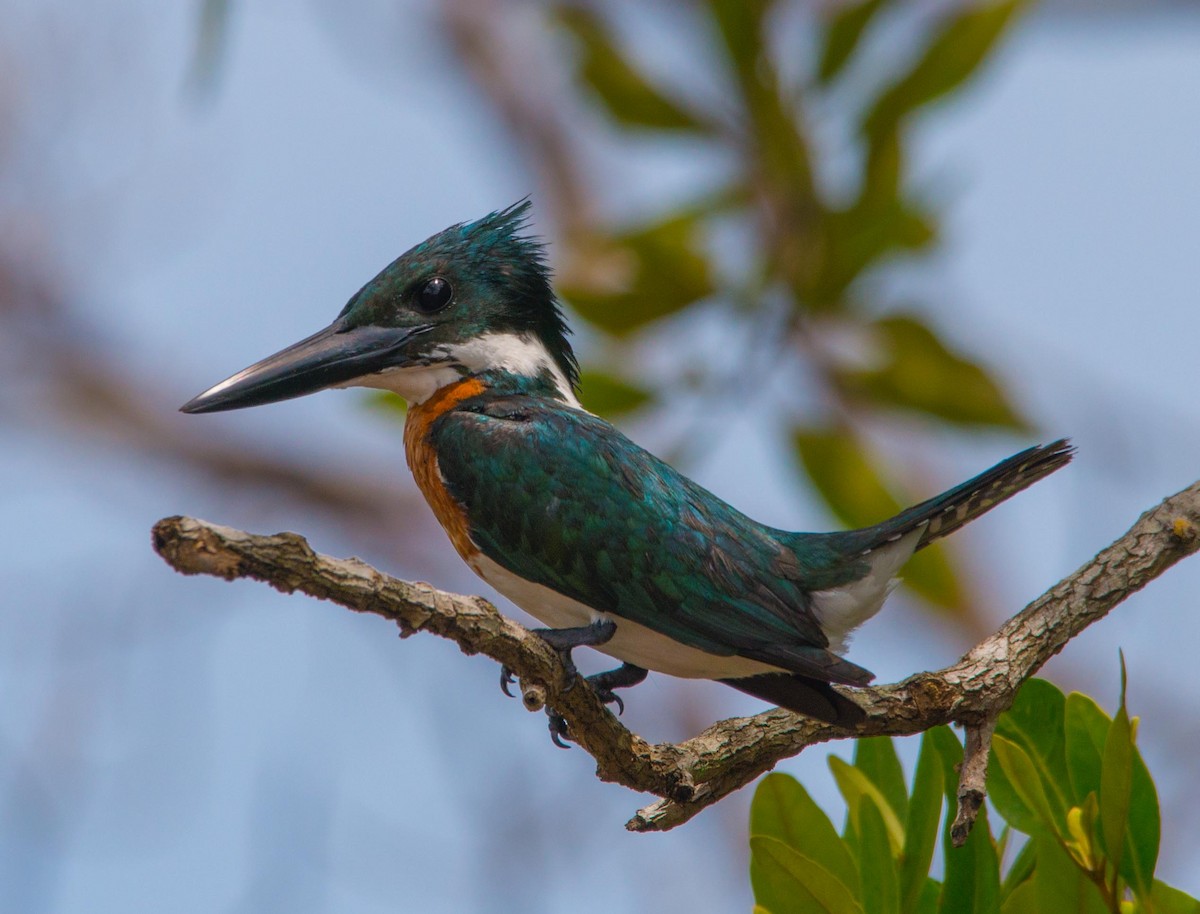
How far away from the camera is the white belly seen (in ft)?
10.6

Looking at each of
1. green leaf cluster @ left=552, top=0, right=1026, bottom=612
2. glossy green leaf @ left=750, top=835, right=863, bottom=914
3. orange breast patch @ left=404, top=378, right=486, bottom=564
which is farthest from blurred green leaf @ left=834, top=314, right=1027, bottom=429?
glossy green leaf @ left=750, top=835, right=863, bottom=914

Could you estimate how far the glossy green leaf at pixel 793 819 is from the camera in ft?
8.77

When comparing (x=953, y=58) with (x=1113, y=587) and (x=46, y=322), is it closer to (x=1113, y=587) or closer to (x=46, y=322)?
(x=1113, y=587)

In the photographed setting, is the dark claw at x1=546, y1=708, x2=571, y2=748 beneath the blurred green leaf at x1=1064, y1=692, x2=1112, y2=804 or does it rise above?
above

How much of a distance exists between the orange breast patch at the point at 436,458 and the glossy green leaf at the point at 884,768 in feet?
3.42

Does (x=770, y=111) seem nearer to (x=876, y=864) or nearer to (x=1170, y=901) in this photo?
(x=876, y=864)

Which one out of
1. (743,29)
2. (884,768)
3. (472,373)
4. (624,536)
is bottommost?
(884,768)

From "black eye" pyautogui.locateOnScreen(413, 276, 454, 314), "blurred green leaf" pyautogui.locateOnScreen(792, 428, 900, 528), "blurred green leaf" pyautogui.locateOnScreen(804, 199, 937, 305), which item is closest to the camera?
"black eye" pyautogui.locateOnScreen(413, 276, 454, 314)

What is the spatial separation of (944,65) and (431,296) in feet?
6.09

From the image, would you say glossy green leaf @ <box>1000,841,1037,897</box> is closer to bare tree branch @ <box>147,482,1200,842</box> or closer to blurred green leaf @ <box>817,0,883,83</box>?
bare tree branch @ <box>147,482,1200,842</box>

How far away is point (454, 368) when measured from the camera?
3.83m

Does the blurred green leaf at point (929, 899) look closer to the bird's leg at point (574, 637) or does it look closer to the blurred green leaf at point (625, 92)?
the bird's leg at point (574, 637)

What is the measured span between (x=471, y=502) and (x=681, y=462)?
1.04 meters

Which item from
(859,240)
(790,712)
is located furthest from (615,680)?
(859,240)
